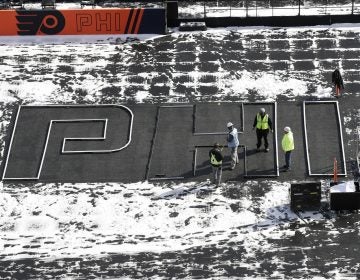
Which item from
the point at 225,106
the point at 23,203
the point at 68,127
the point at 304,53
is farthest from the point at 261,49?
the point at 23,203

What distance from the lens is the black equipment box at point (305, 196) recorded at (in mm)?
28141

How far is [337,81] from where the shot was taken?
3359 centimetres

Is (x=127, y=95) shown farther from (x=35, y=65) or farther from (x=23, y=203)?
(x=23, y=203)

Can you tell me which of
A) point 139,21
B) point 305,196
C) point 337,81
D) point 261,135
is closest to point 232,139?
point 261,135

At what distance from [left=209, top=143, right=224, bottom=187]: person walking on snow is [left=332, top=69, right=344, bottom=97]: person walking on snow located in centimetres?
604

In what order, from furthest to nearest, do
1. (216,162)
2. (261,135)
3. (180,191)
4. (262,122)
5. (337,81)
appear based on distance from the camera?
(337,81)
(261,135)
(262,122)
(180,191)
(216,162)

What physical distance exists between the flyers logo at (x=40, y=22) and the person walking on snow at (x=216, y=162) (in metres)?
11.7

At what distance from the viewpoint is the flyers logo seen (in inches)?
1518

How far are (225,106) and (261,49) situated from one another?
4576 millimetres

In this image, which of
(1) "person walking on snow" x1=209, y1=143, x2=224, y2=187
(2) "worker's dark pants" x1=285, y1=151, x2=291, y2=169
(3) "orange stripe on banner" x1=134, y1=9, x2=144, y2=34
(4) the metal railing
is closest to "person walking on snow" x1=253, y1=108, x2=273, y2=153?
(2) "worker's dark pants" x1=285, y1=151, x2=291, y2=169

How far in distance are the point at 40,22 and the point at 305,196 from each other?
15.7m

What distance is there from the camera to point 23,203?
Answer: 97.7 feet

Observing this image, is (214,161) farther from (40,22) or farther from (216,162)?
(40,22)

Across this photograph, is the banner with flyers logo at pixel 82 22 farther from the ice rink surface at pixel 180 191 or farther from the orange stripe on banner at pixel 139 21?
the ice rink surface at pixel 180 191
